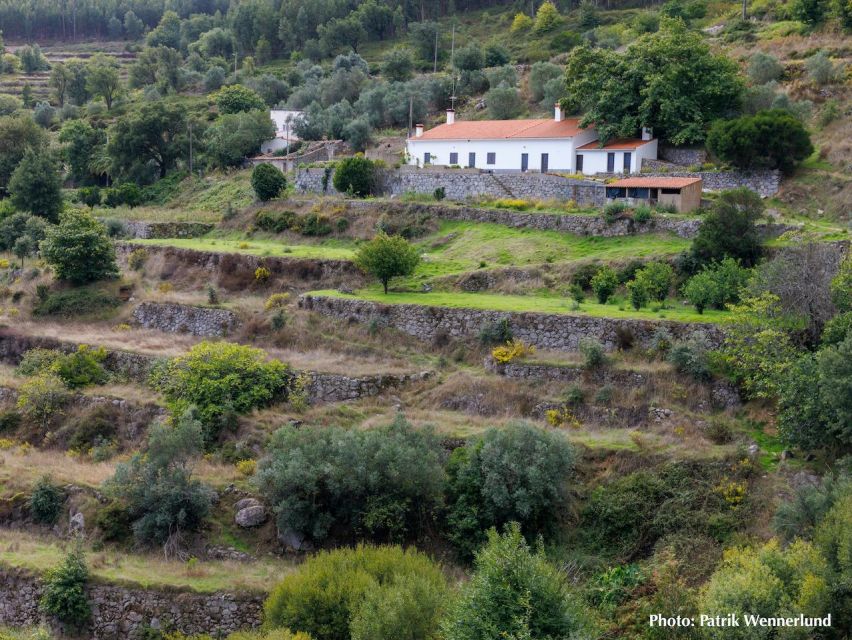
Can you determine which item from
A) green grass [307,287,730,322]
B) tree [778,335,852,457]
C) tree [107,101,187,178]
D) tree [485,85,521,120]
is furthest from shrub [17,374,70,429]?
tree [485,85,521,120]

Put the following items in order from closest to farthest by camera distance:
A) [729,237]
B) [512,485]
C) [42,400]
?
[512,485]
[42,400]
[729,237]

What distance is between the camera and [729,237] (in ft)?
95.0

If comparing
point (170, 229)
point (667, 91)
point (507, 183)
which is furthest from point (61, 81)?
point (667, 91)

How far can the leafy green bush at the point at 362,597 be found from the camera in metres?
16.3

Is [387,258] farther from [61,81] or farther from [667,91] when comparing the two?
[61,81]

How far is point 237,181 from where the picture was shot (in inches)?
2089

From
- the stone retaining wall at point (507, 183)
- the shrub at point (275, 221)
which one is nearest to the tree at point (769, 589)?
the stone retaining wall at point (507, 183)

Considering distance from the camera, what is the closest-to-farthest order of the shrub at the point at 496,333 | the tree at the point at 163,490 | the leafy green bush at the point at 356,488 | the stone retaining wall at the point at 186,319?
1. the leafy green bush at the point at 356,488
2. the tree at the point at 163,490
3. the shrub at the point at 496,333
4. the stone retaining wall at the point at 186,319

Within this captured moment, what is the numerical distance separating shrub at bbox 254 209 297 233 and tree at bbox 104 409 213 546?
65.3 ft

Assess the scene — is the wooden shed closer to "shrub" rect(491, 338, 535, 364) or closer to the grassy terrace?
"shrub" rect(491, 338, 535, 364)

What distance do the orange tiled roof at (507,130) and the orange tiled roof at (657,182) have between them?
624cm

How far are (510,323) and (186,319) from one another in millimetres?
12337

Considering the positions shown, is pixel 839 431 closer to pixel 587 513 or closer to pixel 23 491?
pixel 587 513

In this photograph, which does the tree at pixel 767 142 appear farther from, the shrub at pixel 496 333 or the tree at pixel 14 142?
the tree at pixel 14 142
